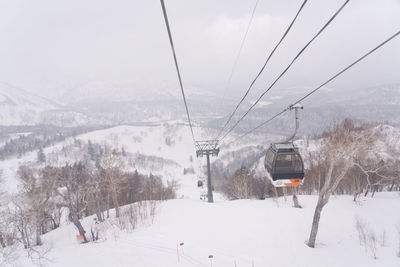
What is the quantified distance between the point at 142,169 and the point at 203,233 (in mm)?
110029

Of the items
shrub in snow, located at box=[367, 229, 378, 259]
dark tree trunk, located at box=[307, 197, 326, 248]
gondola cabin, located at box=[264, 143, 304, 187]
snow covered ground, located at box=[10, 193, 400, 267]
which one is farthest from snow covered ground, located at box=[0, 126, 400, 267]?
gondola cabin, located at box=[264, 143, 304, 187]

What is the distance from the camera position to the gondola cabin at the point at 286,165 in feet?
26.2

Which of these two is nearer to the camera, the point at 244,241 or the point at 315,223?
the point at 315,223

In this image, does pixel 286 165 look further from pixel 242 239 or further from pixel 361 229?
pixel 361 229

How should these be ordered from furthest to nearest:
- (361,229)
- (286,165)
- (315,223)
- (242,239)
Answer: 1. (361,229)
2. (242,239)
3. (315,223)
4. (286,165)

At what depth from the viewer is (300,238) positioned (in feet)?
41.1

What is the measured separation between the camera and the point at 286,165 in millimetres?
8070

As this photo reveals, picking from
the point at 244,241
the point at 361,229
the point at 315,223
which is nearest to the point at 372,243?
the point at 361,229

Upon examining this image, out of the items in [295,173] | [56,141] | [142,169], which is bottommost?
[142,169]

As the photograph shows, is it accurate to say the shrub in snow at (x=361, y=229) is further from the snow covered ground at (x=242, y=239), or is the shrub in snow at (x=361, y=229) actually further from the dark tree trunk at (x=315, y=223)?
the dark tree trunk at (x=315, y=223)

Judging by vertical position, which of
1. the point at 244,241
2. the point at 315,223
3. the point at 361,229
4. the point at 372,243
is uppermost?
the point at 315,223

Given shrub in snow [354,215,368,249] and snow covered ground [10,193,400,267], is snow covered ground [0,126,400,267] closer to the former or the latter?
snow covered ground [10,193,400,267]

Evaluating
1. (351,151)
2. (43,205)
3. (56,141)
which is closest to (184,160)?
(56,141)

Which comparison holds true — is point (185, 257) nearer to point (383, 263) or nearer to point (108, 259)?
point (108, 259)
